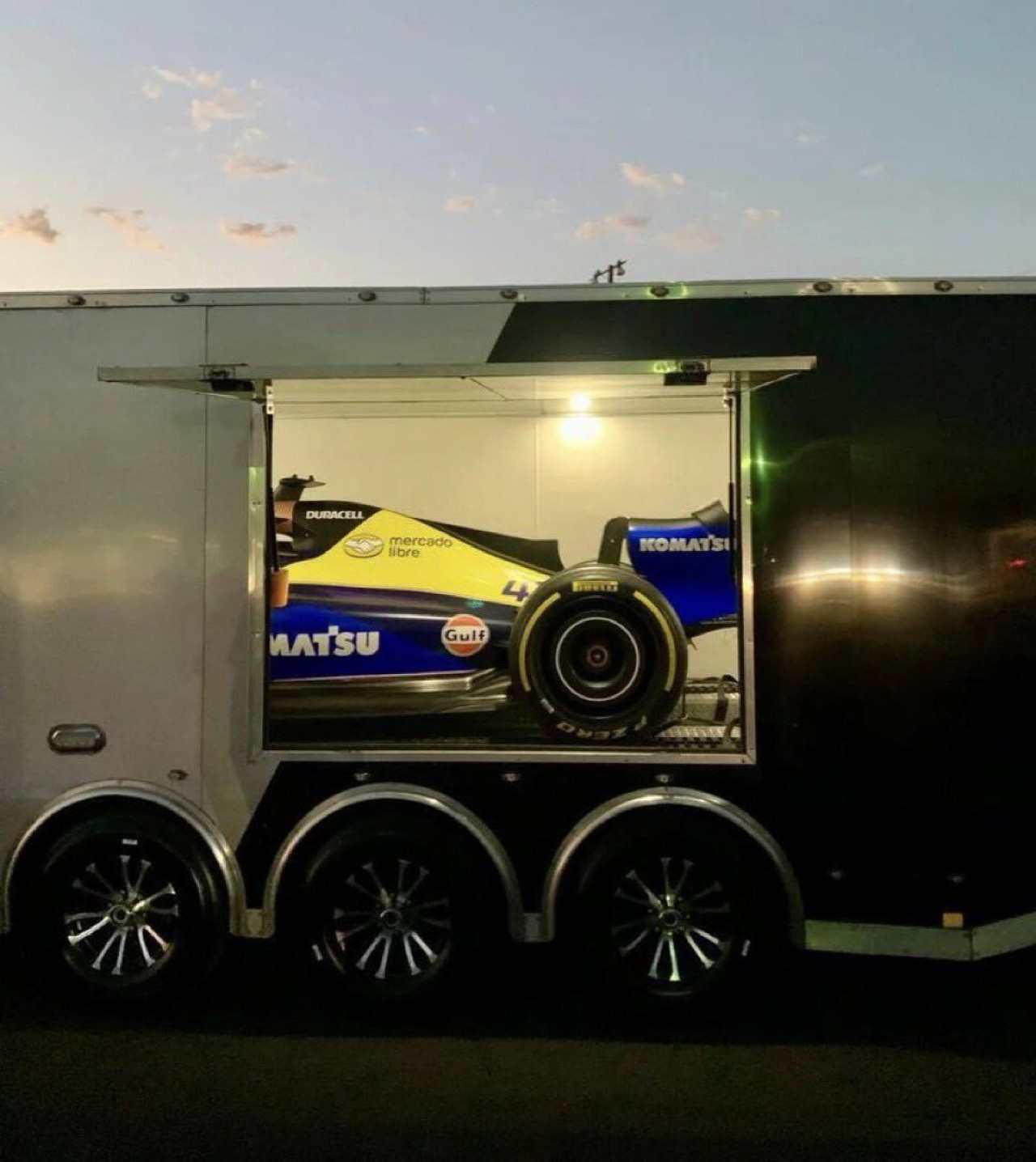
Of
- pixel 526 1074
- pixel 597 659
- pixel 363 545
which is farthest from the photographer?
pixel 363 545

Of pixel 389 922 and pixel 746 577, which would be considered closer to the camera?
pixel 746 577

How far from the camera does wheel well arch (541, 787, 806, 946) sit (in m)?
4.42

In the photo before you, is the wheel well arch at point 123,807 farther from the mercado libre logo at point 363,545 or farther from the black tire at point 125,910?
the mercado libre logo at point 363,545

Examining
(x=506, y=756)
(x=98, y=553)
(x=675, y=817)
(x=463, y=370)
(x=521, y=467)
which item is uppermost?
(x=463, y=370)

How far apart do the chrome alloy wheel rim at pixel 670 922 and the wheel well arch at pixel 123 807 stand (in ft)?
5.27

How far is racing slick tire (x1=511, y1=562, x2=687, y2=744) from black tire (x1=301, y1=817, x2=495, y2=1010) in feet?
2.32

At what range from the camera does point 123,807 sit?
4.68 metres

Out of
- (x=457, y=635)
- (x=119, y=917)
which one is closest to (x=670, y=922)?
(x=457, y=635)

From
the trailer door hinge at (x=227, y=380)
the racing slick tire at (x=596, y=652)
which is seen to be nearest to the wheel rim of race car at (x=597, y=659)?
the racing slick tire at (x=596, y=652)

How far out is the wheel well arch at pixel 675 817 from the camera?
4.42 metres

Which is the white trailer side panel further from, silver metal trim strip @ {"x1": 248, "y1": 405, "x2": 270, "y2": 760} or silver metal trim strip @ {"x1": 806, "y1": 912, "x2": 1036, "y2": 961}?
silver metal trim strip @ {"x1": 806, "y1": 912, "x2": 1036, "y2": 961}

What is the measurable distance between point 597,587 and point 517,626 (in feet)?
1.26

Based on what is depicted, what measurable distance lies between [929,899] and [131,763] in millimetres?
3364

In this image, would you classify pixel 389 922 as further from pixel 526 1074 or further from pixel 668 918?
pixel 668 918
